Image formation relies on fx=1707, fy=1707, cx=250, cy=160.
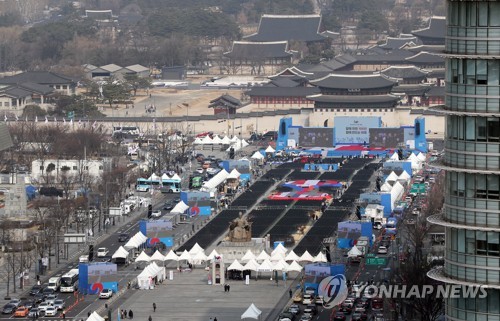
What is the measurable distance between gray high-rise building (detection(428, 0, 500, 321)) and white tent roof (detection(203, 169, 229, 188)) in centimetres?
4683

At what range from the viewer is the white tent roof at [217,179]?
238 feet

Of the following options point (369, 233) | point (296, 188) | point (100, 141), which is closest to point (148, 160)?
point (100, 141)

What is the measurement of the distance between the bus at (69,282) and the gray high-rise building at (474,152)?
27.1 meters

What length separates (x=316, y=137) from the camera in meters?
91.2

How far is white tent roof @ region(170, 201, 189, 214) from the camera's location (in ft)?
216

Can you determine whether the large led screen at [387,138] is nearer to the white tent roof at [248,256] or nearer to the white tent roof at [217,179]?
the white tent roof at [217,179]

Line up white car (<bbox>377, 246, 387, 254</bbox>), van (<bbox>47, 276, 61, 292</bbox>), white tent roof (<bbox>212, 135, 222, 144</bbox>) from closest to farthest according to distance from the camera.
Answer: van (<bbox>47, 276, 61, 292</bbox>) < white car (<bbox>377, 246, 387, 254</bbox>) < white tent roof (<bbox>212, 135, 222, 144</bbox>)

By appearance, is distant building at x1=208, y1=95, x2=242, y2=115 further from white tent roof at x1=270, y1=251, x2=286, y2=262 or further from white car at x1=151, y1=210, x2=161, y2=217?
white tent roof at x1=270, y1=251, x2=286, y2=262

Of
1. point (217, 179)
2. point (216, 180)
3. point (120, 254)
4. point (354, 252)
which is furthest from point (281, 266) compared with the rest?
point (217, 179)

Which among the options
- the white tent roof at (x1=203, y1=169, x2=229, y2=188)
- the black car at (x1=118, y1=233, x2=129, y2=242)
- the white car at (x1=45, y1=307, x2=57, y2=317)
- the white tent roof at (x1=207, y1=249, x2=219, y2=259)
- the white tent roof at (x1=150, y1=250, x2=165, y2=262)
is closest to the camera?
the white car at (x1=45, y1=307, x2=57, y2=317)

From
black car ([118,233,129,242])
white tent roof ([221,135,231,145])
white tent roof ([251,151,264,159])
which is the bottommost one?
white tent roof ([221,135,231,145])

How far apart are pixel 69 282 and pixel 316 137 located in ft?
134

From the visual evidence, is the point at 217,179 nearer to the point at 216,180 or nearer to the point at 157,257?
the point at 216,180

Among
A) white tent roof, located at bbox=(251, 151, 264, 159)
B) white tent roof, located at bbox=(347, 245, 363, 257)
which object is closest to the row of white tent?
white tent roof, located at bbox=(347, 245, 363, 257)
